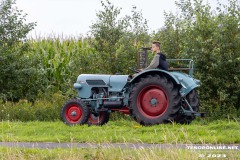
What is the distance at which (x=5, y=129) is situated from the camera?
16.0 meters

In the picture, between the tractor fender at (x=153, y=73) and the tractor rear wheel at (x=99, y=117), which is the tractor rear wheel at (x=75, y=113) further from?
the tractor fender at (x=153, y=73)

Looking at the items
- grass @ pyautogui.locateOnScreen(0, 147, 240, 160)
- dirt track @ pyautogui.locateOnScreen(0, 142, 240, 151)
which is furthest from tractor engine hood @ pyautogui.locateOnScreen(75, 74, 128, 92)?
grass @ pyautogui.locateOnScreen(0, 147, 240, 160)

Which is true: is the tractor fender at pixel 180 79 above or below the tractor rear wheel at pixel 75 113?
above

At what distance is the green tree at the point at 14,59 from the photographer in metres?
22.8

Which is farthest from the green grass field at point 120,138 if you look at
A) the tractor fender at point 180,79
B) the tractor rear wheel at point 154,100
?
the tractor fender at point 180,79

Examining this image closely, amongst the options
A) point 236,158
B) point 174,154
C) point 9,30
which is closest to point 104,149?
point 174,154

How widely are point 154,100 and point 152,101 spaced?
62mm

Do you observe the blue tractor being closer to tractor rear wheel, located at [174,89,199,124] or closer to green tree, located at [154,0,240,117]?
tractor rear wheel, located at [174,89,199,124]

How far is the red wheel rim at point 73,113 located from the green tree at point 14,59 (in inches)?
228

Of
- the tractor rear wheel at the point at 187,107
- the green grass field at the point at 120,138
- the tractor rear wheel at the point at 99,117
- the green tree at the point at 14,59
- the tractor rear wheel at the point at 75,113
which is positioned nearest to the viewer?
the green grass field at the point at 120,138

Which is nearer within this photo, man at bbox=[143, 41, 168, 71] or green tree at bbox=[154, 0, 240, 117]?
man at bbox=[143, 41, 168, 71]

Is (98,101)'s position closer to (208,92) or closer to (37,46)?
(208,92)

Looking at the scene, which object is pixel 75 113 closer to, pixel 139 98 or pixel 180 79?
pixel 139 98

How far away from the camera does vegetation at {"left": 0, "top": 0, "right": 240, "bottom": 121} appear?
19812mm
